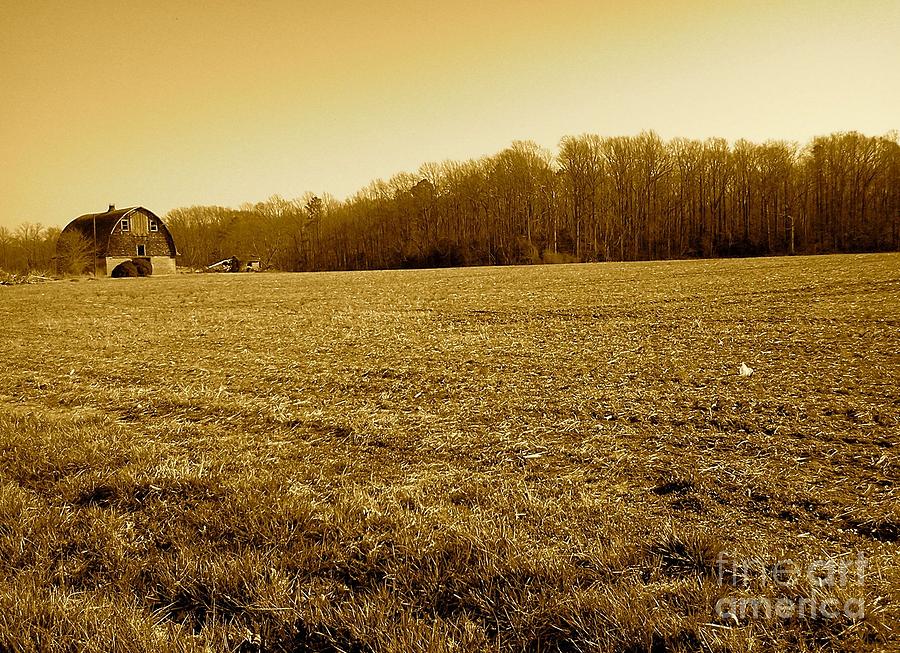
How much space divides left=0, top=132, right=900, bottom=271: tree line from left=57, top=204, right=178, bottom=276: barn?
6961 millimetres

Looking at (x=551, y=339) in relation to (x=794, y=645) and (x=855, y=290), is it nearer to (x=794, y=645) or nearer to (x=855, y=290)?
(x=794, y=645)

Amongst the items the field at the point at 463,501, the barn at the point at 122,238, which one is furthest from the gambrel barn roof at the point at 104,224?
the field at the point at 463,501

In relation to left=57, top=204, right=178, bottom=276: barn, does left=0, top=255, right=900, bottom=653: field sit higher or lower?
lower

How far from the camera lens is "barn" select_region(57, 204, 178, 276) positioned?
4819 cm

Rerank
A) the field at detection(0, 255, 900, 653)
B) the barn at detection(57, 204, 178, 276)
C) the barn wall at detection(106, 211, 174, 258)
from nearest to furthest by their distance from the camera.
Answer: the field at detection(0, 255, 900, 653), the barn at detection(57, 204, 178, 276), the barn wall at detection(106, 211, 174, 258)

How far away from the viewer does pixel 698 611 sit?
1935mm

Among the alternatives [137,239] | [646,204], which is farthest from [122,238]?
[646,204]

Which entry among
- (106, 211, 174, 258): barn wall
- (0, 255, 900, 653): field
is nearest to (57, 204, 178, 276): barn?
(106, 211, 174, 258): barn wall

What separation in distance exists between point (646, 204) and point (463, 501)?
6507 cm

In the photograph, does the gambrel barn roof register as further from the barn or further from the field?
the field

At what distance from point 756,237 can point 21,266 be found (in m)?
69.3

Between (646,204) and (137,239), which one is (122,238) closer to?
(137,239)

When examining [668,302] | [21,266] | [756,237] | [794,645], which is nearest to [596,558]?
[794,645]

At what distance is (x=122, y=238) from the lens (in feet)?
169
